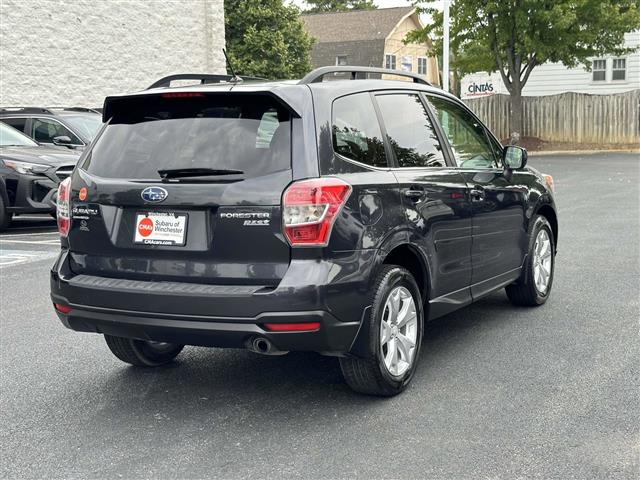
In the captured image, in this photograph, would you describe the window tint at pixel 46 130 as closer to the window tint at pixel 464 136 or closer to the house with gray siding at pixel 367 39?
the window tint at pixel 464 136

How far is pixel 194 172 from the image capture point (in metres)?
4.40

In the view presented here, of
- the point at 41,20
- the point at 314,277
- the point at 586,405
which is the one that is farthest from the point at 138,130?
the point at 41,20

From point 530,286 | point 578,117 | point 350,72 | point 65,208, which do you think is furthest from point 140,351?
point 578,117

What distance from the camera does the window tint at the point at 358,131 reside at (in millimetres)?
4559

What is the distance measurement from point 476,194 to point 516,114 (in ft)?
93.4

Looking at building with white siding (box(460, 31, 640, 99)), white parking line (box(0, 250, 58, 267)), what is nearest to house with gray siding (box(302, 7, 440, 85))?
building with white siding (box(460, 31, 640, 99))

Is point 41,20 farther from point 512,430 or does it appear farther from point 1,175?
point 512,430

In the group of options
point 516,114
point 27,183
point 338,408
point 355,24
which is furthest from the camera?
point 355,24

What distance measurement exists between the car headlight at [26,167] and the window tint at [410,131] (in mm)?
8476

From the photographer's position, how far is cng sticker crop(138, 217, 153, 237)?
4438 mm

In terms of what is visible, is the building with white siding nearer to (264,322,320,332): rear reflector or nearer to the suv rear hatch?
the suv rear hatch

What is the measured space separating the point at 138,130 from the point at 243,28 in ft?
108

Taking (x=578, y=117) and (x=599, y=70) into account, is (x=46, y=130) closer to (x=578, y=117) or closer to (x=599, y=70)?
(x=578, y=117)

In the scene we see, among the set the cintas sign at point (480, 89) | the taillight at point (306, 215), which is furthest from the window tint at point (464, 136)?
the cintas sign at point (480, 89)
